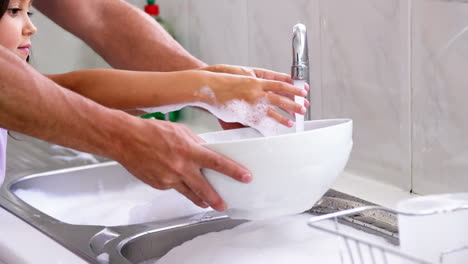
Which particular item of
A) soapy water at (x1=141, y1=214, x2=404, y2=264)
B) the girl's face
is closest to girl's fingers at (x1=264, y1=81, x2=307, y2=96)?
soapy water at (x1=141, y1=214, x2=404, y2=264)

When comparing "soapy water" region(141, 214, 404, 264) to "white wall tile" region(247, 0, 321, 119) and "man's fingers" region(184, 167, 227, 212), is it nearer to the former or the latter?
"man's fingers" region(184, 167, 227, 212)

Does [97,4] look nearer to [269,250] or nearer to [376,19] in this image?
[376,19]

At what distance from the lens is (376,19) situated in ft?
4.77

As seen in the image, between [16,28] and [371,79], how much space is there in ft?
2.03

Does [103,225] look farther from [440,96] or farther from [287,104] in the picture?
[440,96]

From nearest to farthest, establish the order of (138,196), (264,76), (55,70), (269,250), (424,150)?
1. (269,250)
2. (264,76)
3. (424,150)
4. (138,196)
5. (55,70)

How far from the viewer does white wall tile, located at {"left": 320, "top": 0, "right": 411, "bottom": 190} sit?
1.43 m

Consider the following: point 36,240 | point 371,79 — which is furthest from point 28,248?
point 371,79

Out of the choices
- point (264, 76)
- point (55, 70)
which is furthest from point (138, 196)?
point (55, 70)

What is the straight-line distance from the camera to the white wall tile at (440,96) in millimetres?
1306

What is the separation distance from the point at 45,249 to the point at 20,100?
0.73ft

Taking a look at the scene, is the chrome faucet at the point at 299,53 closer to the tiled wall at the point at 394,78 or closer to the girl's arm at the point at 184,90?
the girl's arm at the point at 184,90

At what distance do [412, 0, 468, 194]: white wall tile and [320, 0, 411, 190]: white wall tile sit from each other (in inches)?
1.1

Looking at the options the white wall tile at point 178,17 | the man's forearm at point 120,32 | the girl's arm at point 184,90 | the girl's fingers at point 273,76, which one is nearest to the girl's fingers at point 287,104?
the girl's arm at point 184,90
